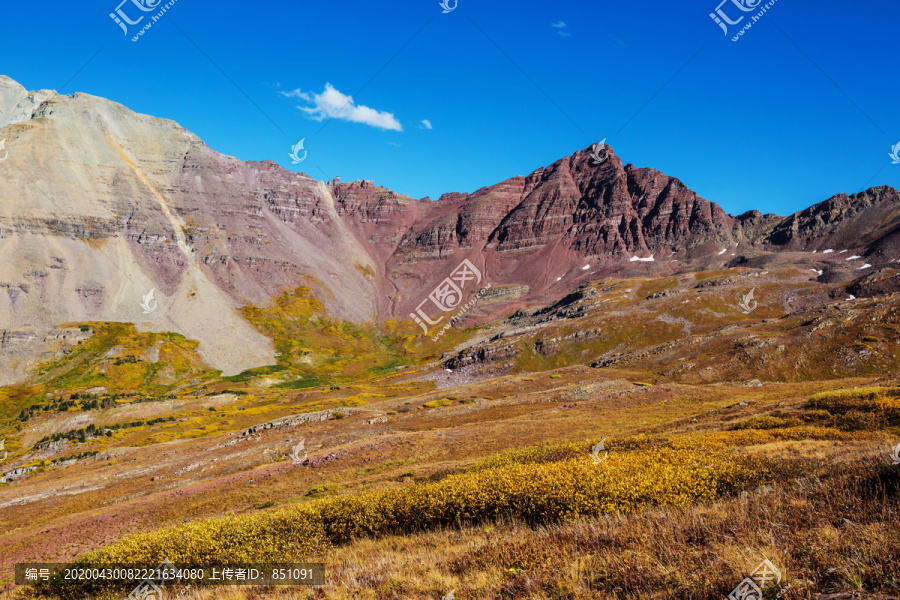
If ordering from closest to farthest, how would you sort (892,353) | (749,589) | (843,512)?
1. (749,589)
2. (843,512)
3. (892,353)

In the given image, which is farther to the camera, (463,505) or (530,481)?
(463,505)

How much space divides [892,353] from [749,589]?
79.7 meters

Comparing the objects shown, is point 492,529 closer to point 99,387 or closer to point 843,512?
point 843,512

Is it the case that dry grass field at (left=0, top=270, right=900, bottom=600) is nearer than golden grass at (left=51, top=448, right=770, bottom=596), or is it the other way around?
dry grass field at (left=0, top=270, right=900, bottom=600)

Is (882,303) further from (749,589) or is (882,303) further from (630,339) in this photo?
(749,589)

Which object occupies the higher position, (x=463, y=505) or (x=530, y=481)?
(x=530, y=481)

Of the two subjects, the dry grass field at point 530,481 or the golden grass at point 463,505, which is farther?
the golden grass at point 463,505

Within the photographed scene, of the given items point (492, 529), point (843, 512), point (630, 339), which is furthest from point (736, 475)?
point (630, 339)

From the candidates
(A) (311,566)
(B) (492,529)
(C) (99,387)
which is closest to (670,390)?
(B) (492,529)

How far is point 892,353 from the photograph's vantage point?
199ft

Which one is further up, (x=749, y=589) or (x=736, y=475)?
(x=749, y=589)

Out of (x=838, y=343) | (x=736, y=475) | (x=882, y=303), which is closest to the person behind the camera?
(x=736, y=475)

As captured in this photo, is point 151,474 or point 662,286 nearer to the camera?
point 151,474

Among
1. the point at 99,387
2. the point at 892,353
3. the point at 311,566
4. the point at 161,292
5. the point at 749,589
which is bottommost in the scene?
the point at 892,353
